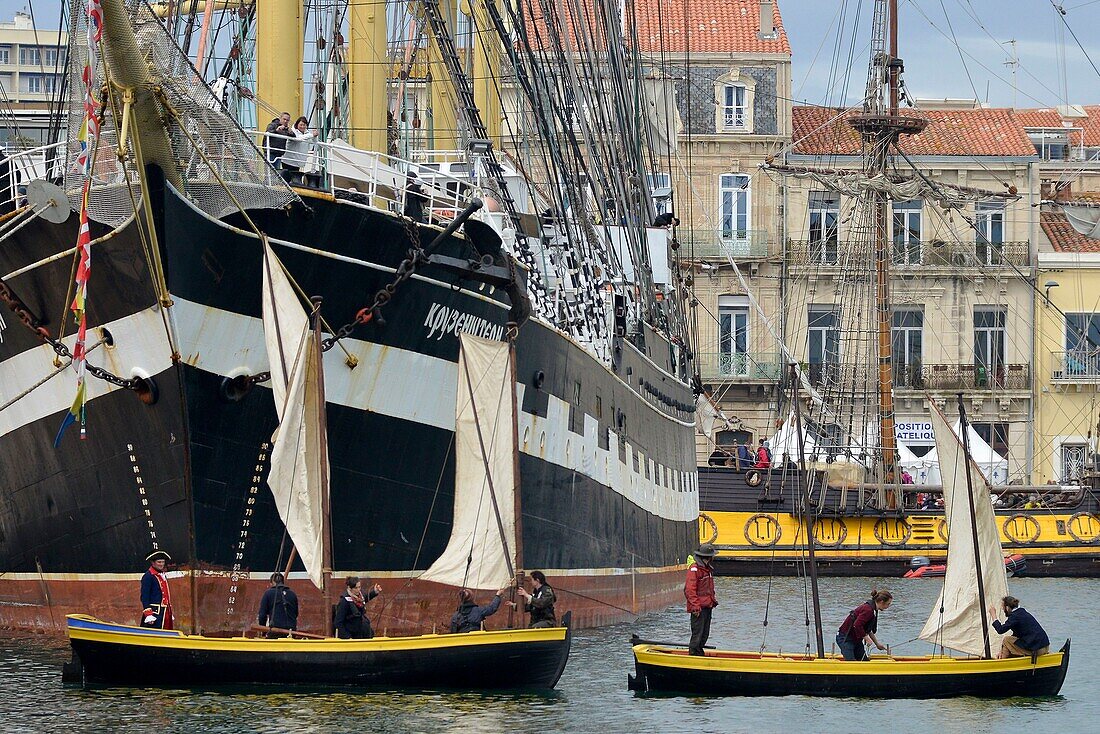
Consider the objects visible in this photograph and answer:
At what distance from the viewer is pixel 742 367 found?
66938mm

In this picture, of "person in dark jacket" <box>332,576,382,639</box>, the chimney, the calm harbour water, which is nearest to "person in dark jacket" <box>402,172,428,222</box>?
"person in dark jacket" <box>332,576,382,639</box>

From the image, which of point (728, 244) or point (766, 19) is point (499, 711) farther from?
point (766, 19)

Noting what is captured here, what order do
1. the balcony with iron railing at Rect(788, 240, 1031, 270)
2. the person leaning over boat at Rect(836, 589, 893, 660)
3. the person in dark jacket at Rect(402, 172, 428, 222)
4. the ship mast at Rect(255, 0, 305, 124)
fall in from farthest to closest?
the balcony with iron railing at Rect(788, 240, 1031, 270) < the ship mast at Rect(255, 0, 305, 124) < the person in dark jacket at Rect(402, 172, 428, 222) < the person leaning over boat at Rect(836, 589, 893, 660)

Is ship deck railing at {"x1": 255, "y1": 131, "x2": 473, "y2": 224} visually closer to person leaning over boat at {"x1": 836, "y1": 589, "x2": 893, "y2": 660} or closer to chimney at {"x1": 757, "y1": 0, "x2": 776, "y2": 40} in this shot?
person leaning over boat at {"x1": 836, "y1": 589, "x2": 893, "y2": 660}

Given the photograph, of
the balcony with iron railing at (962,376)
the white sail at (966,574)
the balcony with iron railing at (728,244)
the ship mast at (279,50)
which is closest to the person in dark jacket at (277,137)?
Answer: the ship mast at (279,50)

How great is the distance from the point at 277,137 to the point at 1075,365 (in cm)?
4572

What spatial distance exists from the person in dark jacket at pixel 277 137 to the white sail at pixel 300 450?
321 cm

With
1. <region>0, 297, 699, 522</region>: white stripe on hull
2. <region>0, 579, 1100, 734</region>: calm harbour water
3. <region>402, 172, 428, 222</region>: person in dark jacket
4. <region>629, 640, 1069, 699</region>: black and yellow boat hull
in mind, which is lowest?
<region>0, 579, 1100, 734</region>: calm harbour water

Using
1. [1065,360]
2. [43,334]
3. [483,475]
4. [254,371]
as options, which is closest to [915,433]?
[1065,360]

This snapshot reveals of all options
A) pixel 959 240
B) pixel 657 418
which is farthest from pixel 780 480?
pixel 959 240

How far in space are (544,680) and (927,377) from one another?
1800 inches

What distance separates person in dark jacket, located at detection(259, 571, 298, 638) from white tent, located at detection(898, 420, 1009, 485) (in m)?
34.0

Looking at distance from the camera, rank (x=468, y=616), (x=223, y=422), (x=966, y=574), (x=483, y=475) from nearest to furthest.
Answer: (x=468, y=616) < (x=966, y=574) < (x=483, y=475) < (x=223, y=422)

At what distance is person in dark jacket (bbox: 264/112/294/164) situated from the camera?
2670cm
